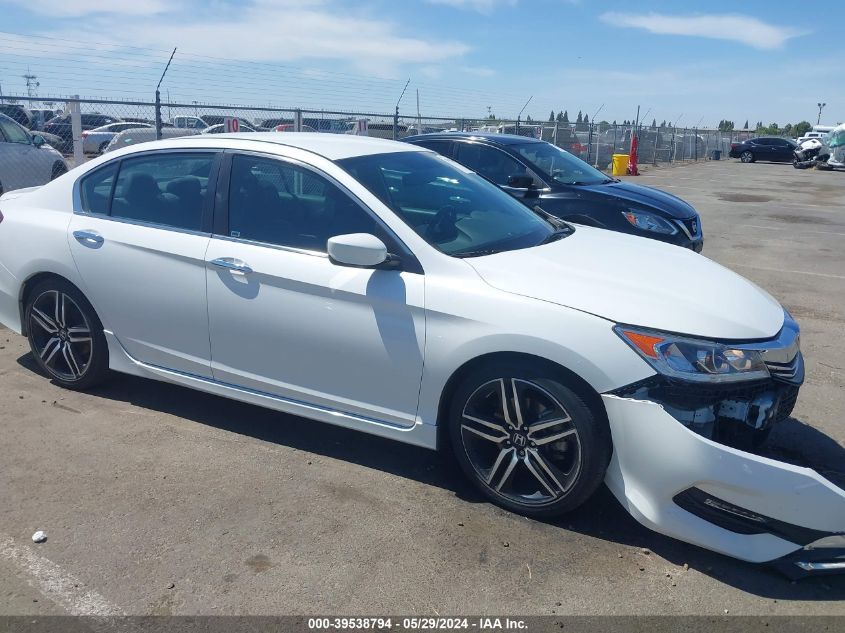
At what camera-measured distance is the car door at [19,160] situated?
11.6 metres

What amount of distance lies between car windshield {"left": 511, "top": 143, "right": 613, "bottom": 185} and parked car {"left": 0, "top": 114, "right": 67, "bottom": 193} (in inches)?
316

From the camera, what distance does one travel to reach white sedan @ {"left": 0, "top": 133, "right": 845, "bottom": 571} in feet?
10.00

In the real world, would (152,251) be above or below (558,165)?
below

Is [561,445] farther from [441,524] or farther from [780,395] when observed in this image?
[780,395]

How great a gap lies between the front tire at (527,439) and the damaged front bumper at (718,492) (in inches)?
5.3

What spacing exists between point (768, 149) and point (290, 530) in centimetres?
4361

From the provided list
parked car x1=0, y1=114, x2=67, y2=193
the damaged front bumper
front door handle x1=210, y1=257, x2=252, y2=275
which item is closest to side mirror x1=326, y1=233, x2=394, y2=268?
front door handle x1=210, y1=257, x2=252, y2=275

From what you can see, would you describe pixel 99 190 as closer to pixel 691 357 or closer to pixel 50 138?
pixel 691 357

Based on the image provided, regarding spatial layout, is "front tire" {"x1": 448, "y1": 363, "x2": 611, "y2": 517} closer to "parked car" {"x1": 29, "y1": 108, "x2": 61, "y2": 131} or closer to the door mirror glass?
the door mirror glass

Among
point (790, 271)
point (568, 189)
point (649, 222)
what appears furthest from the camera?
point (790, 271)

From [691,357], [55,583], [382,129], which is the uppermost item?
[382,129]

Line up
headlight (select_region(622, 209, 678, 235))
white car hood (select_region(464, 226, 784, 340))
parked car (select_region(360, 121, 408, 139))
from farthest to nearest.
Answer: parked car (select_region(360, 121, 408, 139)) → headlight (select_region(622, 209, 678, 235)) → white car hood (select_region(464, 226, 784, 340))

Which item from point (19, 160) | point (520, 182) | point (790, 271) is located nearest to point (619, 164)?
point (790, 271)

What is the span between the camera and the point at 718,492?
2.97 meters
